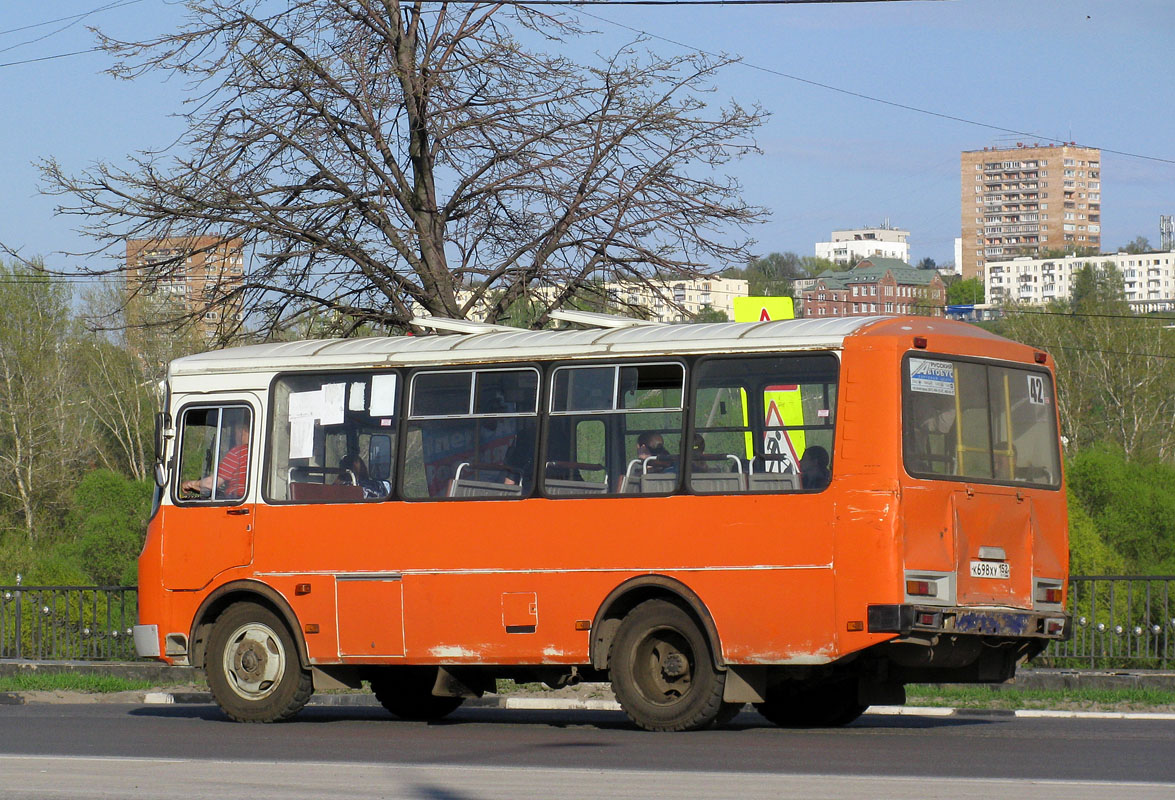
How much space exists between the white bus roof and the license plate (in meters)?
1.75

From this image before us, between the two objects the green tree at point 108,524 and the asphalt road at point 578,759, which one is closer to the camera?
the asphalt road at point 578,759

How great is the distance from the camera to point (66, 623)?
20.6 meters

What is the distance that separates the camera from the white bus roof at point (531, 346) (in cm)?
1139

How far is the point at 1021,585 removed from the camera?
11344 mm

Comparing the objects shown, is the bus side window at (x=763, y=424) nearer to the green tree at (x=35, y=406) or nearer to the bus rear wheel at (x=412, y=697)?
the bus rear wheel at (x=412, y=697)

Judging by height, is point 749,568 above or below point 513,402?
below

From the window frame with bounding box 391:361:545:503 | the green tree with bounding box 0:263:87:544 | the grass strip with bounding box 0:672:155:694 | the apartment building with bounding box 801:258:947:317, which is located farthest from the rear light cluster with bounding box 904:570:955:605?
the apartment building with bounding box 801:258:947:317

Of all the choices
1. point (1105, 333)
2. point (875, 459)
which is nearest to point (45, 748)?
point (875, 459)

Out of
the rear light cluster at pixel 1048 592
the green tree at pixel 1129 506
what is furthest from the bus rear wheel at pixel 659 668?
the green tree at pixel 1129 506

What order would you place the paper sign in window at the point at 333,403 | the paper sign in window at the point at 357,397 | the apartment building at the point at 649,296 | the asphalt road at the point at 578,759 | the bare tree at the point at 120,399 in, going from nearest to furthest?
the asphalt road at the point at 578,759, the paper sign in window at the point at 357,397, the paper sign in window at the point at 333,403, the apartment building at the point at 649,296, the bare tree at the point at 120,399

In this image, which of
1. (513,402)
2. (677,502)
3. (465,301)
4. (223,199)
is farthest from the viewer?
(465,301)

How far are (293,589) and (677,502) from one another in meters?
3.51

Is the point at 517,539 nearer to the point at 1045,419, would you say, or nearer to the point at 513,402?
the point at 513,402

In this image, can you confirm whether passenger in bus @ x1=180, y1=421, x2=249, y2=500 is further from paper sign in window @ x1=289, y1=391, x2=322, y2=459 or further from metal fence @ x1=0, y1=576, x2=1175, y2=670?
metal fence @ x1=0, y1=576, x2=1175, y2=670
